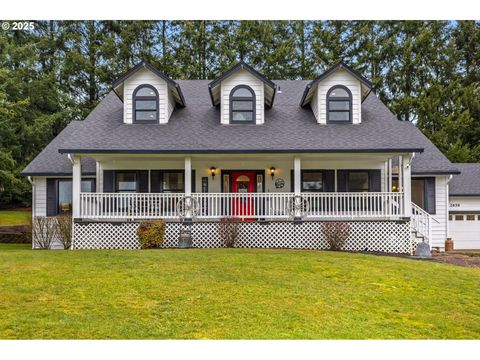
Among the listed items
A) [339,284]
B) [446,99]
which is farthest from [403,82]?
[339,284]

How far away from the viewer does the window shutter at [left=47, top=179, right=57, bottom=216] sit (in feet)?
52.0

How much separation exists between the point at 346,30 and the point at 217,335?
90.9 feet

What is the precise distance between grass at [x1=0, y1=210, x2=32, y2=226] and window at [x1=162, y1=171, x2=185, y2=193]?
10909 mm

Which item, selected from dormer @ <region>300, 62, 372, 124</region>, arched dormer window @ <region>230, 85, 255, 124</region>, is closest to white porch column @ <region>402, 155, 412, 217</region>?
dormer @ <region>300, 62, 372, 124</region>

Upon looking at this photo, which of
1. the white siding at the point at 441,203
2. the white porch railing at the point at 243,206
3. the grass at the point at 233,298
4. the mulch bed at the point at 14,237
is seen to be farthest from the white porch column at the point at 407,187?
the mulch bed at the point at 14,237

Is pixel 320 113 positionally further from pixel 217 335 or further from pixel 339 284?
pixel 217 335

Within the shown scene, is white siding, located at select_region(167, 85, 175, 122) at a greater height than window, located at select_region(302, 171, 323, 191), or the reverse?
white siding, located at select_region(167, 85, 175, 122)

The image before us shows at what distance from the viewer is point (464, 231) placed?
1741cm

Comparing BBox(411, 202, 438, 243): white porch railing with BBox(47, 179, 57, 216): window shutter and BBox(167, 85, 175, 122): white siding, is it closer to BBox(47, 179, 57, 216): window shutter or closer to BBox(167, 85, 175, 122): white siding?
BBox(167, 85, 175, 122): white siding

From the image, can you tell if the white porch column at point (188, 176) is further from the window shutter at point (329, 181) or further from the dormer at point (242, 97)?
the window shutter at point (329, 181)

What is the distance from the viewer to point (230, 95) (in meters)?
15.2

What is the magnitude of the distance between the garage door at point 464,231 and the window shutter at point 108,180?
1322cm

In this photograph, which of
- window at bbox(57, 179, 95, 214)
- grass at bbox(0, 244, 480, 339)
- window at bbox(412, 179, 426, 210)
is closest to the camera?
grass at bbox(0, 244, 480, 339)

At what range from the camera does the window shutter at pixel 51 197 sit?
624 inches
